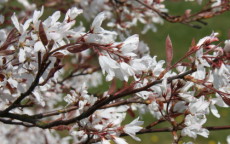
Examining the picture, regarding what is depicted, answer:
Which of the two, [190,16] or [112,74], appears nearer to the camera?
[112,74]

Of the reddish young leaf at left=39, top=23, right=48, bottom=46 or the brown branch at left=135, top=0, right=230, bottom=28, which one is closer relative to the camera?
the reddish young leaf at left=39, top=23, right=48, bottom=46

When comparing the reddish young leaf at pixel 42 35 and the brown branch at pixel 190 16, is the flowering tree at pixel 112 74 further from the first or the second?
the brown branch at pixel 190 16

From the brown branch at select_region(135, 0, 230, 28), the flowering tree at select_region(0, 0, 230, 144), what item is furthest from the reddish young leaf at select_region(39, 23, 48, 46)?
the brown branch at select_region(135, 0, 230, 28)

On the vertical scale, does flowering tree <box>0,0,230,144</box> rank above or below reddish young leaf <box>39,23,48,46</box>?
below

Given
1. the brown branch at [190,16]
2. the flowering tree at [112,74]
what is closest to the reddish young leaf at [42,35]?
the flowering tree at [112,74]

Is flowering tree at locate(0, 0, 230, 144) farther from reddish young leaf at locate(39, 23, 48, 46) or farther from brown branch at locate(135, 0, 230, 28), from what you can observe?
brown branch at locate(135, 0, 230, 28)

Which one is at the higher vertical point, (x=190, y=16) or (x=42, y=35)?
(x=42, y=35)

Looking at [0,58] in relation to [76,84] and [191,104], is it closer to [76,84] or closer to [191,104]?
[191,104]

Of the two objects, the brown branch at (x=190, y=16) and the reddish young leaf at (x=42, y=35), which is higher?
the reddish young leaf at (x=42, y=35)

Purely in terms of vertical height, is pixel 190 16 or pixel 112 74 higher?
pixel 112 74

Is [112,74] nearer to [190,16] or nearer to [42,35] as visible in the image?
[42,35]

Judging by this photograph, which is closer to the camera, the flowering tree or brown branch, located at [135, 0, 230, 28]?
the flowering tree

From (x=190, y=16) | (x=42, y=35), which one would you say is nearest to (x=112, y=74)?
(x=42, y=35)

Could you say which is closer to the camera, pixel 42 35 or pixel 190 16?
pixel 42 35
